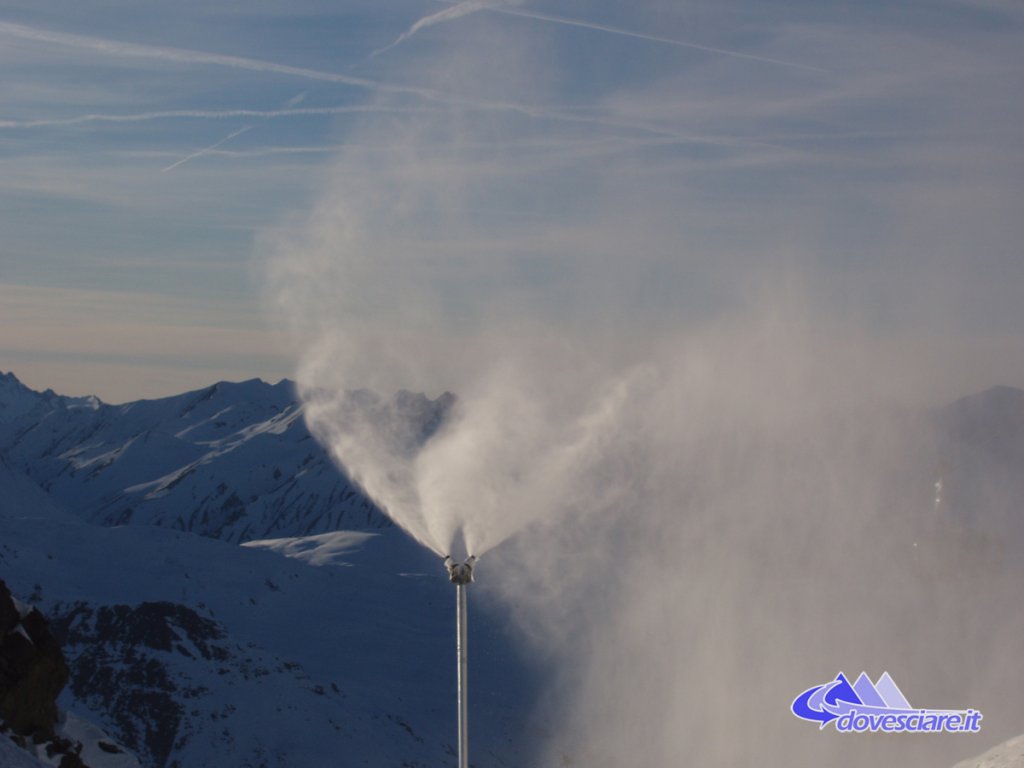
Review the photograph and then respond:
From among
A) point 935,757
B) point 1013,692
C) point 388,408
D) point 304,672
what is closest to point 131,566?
point 304,672

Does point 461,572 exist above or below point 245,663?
below

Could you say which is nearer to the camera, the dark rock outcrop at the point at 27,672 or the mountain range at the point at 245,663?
the dark rock outcrop at the point at 27,672

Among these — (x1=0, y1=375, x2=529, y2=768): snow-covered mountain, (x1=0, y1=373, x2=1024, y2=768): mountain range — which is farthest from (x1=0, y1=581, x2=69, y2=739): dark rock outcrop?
(x1=0, y1=375, x2=529, y2=768): snow-covered mountain

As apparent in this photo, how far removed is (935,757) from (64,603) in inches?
4467

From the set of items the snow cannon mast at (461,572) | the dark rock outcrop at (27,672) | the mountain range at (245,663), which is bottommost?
the dark rock outcrop at (27,672)

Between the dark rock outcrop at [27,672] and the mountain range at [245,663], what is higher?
the mountain range at [245,663]

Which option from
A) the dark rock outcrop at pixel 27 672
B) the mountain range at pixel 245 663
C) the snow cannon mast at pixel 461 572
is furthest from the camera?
the mountain range at pixel 245 663

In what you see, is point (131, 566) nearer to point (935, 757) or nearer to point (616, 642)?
point (616, 642)

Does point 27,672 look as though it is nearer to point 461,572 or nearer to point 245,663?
point 461,572

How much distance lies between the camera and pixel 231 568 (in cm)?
19825

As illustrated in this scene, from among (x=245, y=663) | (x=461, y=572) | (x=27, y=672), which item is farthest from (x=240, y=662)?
(x=461, y=572)

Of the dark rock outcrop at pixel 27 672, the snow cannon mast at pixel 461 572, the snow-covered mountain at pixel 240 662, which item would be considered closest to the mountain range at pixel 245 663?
the snow-covered mountain at pixel 240 662

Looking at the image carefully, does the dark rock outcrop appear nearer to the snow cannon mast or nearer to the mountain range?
the snow cannon mast

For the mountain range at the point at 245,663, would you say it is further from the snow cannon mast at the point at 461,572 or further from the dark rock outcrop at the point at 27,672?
the snow cannon mast at the point at 461,572
